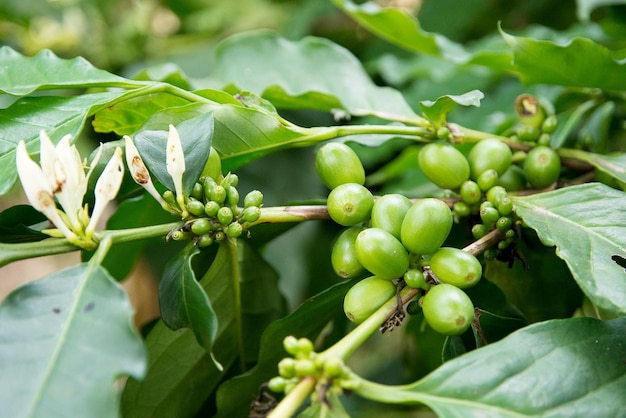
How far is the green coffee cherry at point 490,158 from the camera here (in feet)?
2.35

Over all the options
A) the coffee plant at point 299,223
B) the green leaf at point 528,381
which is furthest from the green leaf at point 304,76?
the green leaf at point 528,381

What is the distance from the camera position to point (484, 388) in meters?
0.51

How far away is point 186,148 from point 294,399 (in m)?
0.26

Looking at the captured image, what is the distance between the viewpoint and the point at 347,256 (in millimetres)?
624

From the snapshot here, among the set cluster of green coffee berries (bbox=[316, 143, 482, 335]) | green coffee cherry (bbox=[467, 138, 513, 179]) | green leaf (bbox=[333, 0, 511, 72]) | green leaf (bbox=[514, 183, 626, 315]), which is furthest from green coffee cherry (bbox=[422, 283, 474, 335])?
green leaf (bbox=[333, 0, 511, 72])

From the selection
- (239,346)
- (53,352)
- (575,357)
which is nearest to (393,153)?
(239,346)

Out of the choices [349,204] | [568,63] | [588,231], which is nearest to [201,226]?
[349,204]

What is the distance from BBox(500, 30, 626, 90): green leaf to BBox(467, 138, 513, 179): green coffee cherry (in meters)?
0.15

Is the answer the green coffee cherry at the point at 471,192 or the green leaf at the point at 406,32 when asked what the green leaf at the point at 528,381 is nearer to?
the green coffee cherry at the point at 471,192

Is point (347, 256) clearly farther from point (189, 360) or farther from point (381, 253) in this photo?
point (189, 360)

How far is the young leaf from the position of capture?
0.55 m

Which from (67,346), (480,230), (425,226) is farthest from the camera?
(480,230)

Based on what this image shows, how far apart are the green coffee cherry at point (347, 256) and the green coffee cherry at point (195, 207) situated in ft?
0.47

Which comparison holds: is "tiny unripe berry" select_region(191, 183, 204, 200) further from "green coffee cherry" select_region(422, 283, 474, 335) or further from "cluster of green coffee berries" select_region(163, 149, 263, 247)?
"green coffee cherry" select_region(422, 283, 474, 335)
